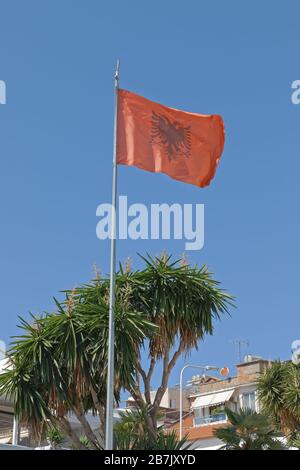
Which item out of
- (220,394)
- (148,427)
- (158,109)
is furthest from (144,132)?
(220,394)

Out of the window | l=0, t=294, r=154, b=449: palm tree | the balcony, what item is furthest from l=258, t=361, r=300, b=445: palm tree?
the window

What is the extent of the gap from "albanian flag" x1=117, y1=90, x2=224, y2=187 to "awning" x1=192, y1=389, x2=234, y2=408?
37305 millimetres

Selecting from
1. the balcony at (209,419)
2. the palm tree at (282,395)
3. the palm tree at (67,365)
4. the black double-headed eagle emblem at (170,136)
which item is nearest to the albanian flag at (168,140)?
the black double-headed eagle emblem at (170,136)

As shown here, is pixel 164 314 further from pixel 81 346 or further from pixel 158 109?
pixel 158 109

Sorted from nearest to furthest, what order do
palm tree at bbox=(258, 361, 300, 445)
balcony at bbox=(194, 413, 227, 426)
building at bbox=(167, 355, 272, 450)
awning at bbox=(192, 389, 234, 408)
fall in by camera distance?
palm tree at bbox=(258, 361, 300, 445)
building at bbox=(167, 355, 272, 450)
balcony at bbox=(194, 413, 227, 426)
awning at bbox=(192, 389, 234, 408)

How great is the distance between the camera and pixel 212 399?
5925 cm

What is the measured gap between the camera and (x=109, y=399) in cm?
1983

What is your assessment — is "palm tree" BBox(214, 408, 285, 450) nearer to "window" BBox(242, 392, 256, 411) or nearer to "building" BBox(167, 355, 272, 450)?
"building" BBox(167, 355, 272, 450)

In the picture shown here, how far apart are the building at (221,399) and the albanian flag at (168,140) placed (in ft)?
109

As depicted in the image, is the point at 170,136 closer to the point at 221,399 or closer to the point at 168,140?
the point at 168,140

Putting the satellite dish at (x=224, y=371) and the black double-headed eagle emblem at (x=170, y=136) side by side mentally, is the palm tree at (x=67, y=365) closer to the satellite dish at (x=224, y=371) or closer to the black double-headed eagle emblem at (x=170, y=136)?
the black double-headed eagle emblem at (x=170, y=136)

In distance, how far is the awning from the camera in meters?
57.5

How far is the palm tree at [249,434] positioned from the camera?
79.8 feet

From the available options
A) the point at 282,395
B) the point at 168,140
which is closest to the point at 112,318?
the point at 168,140
